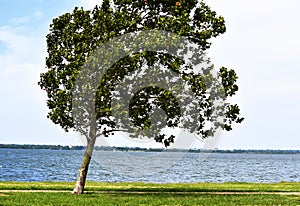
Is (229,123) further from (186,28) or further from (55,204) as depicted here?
(55,204)

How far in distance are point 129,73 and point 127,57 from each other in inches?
34.3

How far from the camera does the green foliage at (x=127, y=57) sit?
86.1 ft


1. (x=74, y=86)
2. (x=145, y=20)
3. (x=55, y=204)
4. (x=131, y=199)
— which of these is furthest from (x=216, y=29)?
(x=55, y=204)

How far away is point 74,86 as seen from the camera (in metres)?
26.3

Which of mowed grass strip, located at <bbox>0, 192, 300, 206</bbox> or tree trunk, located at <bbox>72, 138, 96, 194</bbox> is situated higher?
tree trunk, located at <bbox>72, 138, 96, 194</bbox>

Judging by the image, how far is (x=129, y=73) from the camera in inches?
1035

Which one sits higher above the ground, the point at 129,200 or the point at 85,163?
the point at 85,163

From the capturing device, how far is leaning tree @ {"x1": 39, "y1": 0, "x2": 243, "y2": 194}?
26141 millimetres

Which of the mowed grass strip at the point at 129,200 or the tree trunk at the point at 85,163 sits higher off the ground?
the tree trunk at the point at 85,163

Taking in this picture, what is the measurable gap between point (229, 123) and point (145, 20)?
707cm

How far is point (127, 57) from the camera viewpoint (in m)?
25.8

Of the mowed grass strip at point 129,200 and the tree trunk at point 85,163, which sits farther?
the tree trunk at point 85,163

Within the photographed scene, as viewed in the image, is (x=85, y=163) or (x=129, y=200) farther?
(x=85, y=163)

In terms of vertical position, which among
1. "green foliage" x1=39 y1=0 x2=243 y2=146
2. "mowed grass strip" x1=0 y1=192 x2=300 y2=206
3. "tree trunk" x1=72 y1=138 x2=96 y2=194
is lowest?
"mowed grass strip" x1=0 y1=192 x2=300 y2=206
